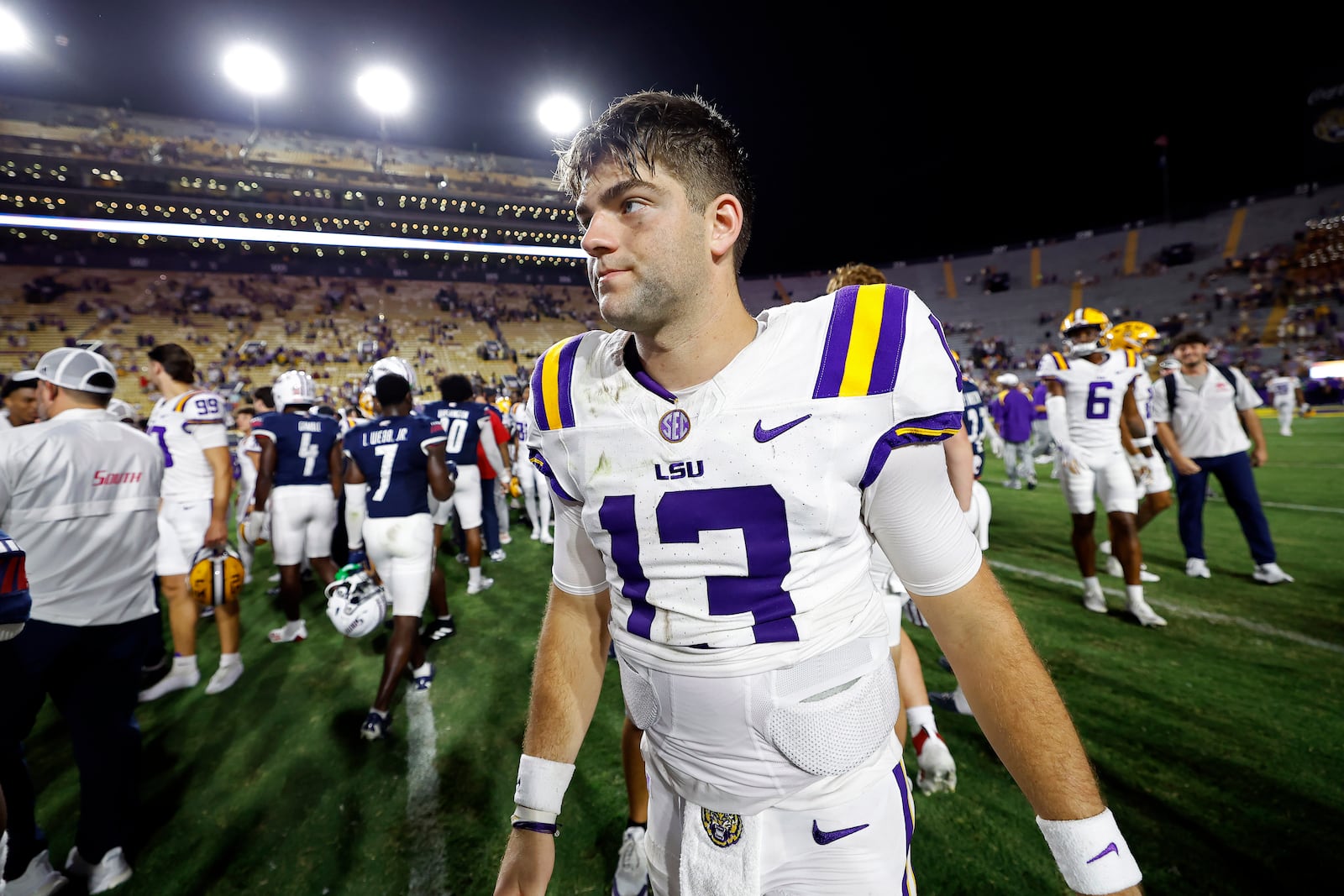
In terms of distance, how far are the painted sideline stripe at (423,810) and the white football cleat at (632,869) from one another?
79cm

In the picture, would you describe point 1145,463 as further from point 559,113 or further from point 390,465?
point 559,113

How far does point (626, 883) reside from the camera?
220 cm

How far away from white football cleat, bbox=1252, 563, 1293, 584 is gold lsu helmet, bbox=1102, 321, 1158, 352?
2247mm

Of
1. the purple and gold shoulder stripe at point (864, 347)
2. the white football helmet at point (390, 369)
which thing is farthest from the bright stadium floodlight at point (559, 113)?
the purple and gold shoulder stripe at point (864, 347)

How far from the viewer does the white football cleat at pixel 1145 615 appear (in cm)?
430

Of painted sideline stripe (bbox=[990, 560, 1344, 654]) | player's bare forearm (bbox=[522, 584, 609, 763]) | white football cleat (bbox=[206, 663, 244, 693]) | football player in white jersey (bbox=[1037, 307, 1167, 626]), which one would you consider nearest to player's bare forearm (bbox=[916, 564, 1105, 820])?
player's bare forearm (bbox=[522, 584, 609, 763])

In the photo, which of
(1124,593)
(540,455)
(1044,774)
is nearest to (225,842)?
(540,455)

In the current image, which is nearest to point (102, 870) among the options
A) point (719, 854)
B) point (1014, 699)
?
point (719, 854)

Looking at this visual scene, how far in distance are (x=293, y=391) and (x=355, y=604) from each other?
2.72 meters

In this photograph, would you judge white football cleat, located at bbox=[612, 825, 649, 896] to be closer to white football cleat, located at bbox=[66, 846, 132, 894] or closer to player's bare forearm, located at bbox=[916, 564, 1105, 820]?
player's bare forearm, located at bbox=[916, 564, 1105, 820]

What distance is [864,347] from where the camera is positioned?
1081 millimetres

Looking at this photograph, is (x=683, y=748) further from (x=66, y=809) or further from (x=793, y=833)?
(x=66, y=809)

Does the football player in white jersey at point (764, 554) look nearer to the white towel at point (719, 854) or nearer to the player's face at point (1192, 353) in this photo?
the white towel at point (719, 854)

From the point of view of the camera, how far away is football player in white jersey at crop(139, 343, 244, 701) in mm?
4238
